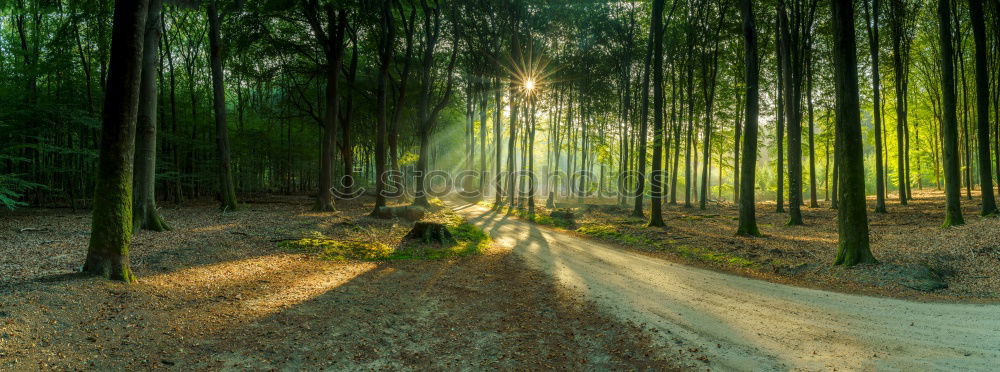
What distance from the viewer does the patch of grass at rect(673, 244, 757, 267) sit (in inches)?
425

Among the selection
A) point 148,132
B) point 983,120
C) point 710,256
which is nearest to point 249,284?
point 148,132

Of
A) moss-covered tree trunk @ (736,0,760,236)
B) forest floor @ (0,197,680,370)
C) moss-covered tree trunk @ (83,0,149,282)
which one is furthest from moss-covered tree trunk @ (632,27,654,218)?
moss-covered tree trunk @ (83,0,149,282)

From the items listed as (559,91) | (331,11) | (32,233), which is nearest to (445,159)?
(559,91)

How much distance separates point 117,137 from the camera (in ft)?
19.6

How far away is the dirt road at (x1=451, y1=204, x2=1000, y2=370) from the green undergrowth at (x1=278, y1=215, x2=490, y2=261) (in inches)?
147

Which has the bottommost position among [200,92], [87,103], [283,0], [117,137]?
[117,137]

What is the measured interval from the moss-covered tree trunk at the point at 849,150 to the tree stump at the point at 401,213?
1490cm

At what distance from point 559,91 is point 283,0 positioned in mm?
22101

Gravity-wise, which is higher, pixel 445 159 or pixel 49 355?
pixel 445 159

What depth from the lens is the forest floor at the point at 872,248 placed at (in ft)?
26.1

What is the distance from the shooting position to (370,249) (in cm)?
1167

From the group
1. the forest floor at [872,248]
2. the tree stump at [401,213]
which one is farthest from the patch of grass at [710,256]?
the tree stump at [401,213]

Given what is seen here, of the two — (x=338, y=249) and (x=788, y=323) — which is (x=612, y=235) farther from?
(x=788, y=323)

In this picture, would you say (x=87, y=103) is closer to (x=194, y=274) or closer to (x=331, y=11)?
(x=331, y=11)
